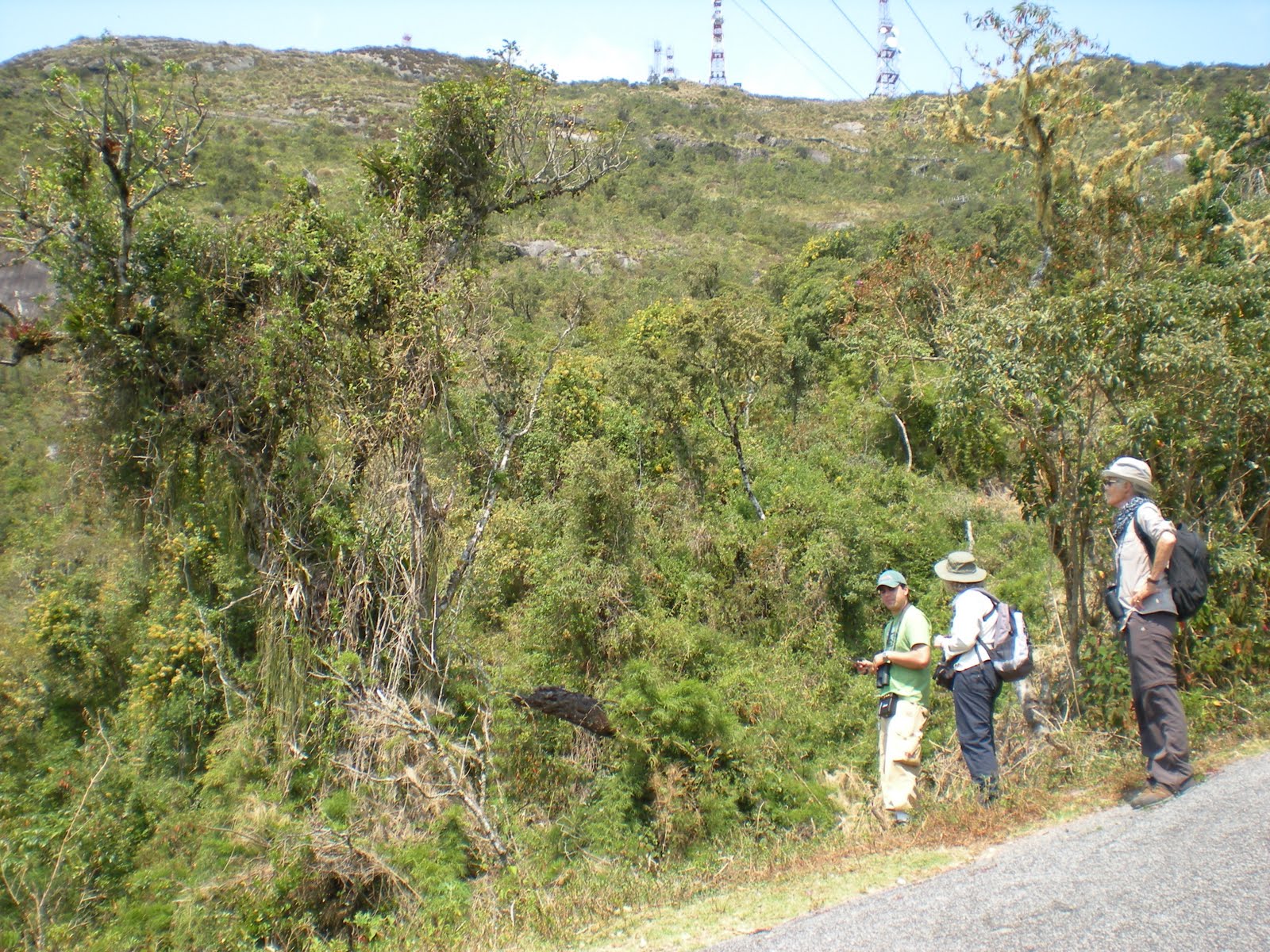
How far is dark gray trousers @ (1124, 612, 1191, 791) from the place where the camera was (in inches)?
148

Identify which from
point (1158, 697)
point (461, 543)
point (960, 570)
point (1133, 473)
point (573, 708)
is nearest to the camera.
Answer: point (1158, 697)

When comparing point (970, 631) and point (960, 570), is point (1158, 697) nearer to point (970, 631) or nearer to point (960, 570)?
point (970, 631)

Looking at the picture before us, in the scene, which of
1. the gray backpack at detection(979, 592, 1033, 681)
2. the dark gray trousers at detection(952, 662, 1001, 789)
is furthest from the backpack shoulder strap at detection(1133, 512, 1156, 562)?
the dark gray trousers at detection(952, 662, 1001, 789)

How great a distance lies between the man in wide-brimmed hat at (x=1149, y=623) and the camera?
377 cm

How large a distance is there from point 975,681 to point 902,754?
0.64m

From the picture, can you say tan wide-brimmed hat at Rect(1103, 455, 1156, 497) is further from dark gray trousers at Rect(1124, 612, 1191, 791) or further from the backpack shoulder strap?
dark gray trousers at Rect(1124, 612, 1191, 791)

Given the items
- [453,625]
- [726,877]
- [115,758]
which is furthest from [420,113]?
[115,758]

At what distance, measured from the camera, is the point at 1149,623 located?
394 cm

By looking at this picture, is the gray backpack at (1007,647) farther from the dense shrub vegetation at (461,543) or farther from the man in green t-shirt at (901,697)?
the dense shrub vegetation at (461,543)

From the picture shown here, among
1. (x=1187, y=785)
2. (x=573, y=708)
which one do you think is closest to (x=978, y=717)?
(x=1187, y=785)

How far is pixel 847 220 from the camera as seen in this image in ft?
200

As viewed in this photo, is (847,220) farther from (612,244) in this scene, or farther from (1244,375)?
(1244,375)

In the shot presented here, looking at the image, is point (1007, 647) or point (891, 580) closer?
point (1007, 647)

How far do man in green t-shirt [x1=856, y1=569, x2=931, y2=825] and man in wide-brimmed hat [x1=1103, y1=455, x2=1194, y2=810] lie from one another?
1021 millimetres
